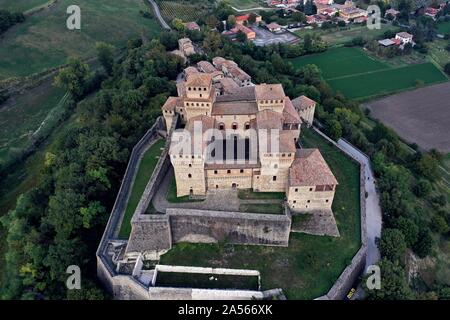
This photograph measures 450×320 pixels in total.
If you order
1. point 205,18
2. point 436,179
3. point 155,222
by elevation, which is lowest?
point 436,179

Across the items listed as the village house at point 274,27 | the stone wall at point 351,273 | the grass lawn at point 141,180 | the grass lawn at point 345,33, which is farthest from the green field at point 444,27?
the grass lawn at point 141,180

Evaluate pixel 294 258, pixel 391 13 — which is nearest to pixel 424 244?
pixel 294 258

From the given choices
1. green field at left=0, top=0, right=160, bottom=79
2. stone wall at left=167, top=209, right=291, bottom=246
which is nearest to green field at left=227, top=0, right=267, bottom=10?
green field at left=0, top=0, right=160, bottom=79

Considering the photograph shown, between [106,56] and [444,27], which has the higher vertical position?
[444,27]

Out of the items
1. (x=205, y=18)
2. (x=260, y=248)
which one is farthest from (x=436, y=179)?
(x=205, y=18)

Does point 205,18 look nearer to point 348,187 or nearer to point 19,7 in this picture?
point 19,7

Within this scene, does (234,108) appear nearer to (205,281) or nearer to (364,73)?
(205,281)

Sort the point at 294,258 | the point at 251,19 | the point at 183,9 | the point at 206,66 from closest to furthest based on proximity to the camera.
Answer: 1. the point at 294,258
2. the point at 206,66
3. the point at 251,19
4. the point at 183,9

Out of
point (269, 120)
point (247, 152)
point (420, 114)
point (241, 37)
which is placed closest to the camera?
point (247, 152)
